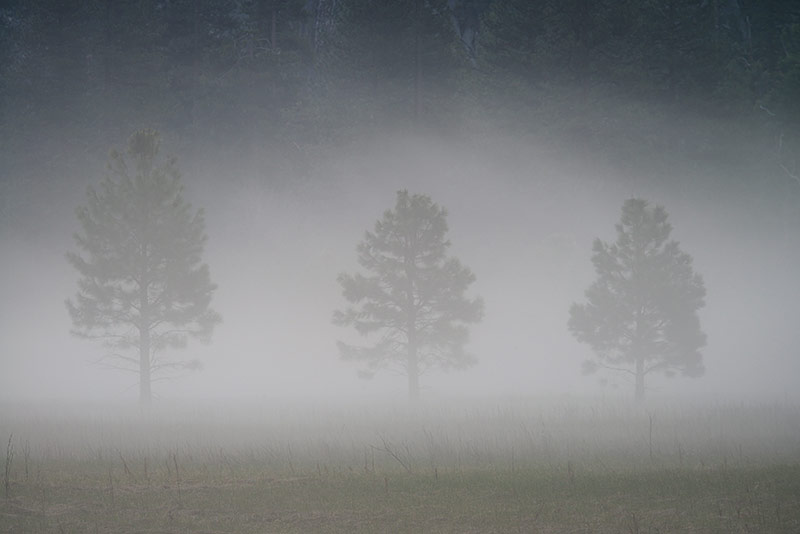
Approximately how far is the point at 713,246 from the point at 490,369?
34259mm

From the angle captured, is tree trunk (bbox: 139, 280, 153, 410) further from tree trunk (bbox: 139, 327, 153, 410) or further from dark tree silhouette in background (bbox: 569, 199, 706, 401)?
dark tree silhouette in background (bbox: 569, 199, 706, 401)

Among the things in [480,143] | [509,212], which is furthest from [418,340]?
[480,143]

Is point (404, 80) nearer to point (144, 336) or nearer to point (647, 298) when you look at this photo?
point (144, 336)

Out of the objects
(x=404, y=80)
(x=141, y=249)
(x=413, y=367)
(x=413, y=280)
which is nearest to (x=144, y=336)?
(x=141, y=249)

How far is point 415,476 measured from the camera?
1375 cm

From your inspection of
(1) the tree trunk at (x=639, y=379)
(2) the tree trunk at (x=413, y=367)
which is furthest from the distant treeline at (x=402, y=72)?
(2) the tree trunk at (x=413, y=367)

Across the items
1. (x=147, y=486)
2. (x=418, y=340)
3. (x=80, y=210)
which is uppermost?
(x=80, y=210)

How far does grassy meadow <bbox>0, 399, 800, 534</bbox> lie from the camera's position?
11055 mm

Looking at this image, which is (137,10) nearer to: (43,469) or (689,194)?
(689,194)

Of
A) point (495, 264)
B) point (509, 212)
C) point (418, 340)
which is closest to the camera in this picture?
point (418, 340)

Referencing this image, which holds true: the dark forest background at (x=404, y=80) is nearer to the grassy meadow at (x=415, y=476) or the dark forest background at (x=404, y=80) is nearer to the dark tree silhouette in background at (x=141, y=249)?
the dark tree silhouette in background at (x=141, y=249)

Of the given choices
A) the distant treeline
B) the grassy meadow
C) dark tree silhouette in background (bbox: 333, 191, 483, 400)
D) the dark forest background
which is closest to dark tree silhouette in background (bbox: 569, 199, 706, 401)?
dark tree silhouette in background (bbox: 333, 191, 483, 400)

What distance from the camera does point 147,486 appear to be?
527 inches

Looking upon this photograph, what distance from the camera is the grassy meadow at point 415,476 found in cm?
1105
